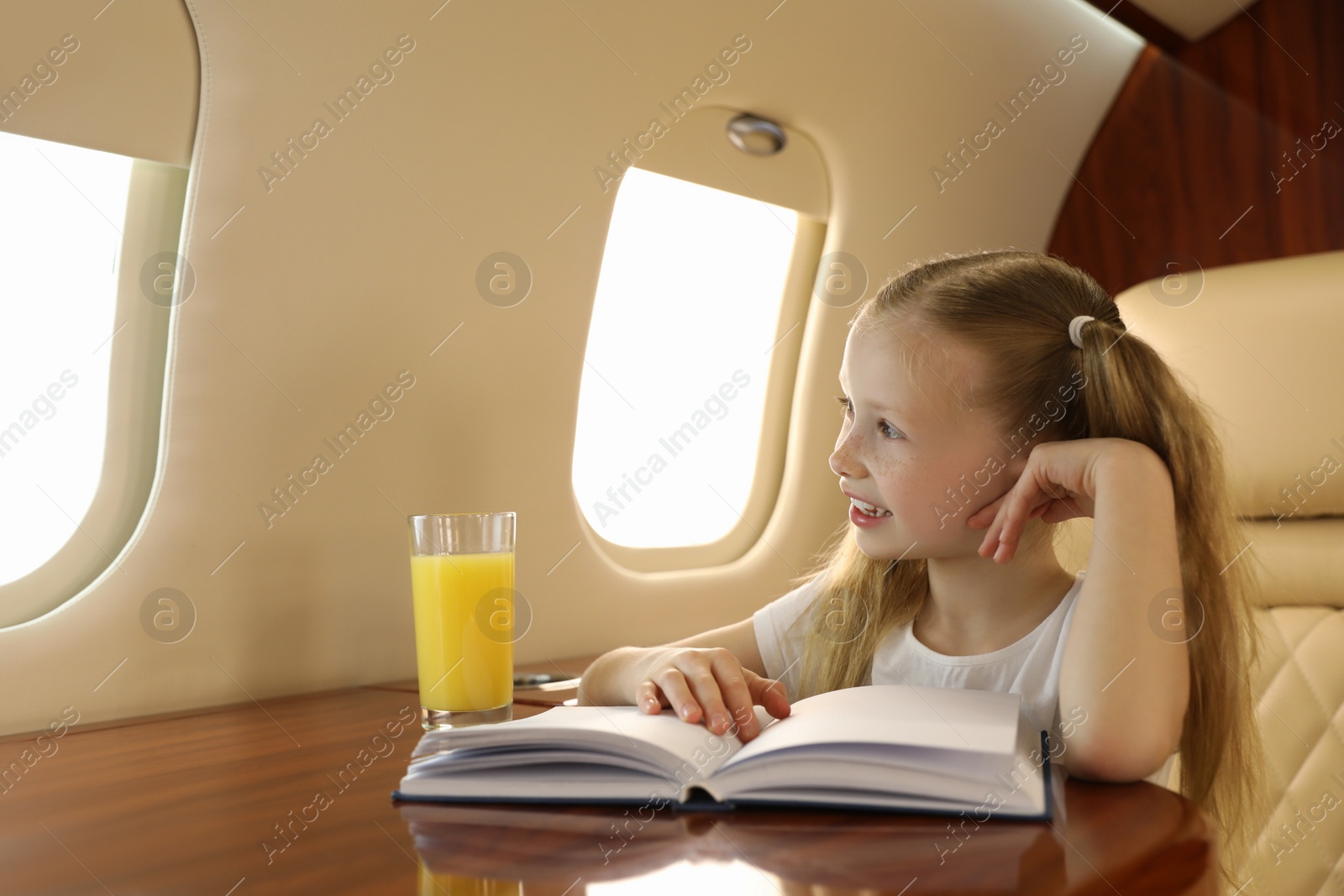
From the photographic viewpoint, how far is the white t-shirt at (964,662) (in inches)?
37.5

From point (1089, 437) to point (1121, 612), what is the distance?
0.26 m

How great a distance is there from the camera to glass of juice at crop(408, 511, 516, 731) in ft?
3.38

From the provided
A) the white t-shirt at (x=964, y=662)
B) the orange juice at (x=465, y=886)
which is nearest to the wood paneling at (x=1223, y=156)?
the white t-shirt at (x=964, y=662)

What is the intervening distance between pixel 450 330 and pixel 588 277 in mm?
280

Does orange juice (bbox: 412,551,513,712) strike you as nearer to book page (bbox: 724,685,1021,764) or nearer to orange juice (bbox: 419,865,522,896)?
book page (bbox: 724,685,1021,764)

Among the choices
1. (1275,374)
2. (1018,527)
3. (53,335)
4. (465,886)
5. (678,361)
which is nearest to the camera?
(465,886)

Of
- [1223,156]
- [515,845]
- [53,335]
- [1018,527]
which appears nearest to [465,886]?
[515,845]

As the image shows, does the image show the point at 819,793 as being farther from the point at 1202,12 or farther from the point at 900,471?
the point at 1202,12

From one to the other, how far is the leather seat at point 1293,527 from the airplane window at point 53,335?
128 cm

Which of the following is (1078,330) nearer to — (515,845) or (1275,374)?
(1275,374)

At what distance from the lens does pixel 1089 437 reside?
1.05 metres

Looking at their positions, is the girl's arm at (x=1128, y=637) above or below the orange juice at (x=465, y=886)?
above

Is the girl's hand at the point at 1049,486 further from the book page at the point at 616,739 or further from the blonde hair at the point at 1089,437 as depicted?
the book page at the point at 616,739

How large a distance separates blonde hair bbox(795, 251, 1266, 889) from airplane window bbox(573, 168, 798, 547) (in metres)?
0.78
